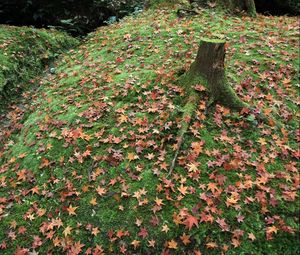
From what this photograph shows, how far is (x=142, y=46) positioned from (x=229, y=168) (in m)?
4.78

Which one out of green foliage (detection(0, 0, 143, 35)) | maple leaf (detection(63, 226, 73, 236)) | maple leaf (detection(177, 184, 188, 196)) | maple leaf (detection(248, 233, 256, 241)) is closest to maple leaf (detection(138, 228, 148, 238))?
maple leaf (detection(177, 184, 188, 196))

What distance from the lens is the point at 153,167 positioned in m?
5.13

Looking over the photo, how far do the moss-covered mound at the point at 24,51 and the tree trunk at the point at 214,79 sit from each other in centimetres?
533

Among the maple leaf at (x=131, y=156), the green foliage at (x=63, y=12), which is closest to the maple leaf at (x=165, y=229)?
the maple leaf at (x=131, y=156)

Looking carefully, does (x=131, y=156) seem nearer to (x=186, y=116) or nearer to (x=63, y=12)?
(x=186, y=116)

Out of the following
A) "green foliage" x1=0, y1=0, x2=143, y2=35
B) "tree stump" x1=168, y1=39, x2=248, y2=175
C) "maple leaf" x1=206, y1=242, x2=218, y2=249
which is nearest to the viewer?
"maple leaf" x1=206, y1=242, x2=218, y2=249

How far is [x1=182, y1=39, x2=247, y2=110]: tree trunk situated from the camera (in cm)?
558

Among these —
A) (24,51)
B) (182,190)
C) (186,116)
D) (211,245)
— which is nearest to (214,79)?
(186,116)

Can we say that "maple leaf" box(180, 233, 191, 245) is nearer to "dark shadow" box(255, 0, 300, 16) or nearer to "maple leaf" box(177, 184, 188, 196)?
"maple leaf" box(177, 184, 188, 196)

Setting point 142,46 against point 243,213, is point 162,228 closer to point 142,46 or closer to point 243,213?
point 243,213

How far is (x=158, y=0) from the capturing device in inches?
450

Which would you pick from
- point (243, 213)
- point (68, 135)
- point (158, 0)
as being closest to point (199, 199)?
point (243, 213)

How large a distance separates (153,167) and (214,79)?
199 cm

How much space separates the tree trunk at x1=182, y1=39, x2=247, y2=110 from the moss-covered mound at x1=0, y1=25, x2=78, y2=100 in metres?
5.33
